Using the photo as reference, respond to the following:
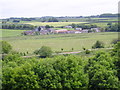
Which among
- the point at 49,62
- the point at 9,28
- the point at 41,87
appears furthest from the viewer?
the point at 9,28

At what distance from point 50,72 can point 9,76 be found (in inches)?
127

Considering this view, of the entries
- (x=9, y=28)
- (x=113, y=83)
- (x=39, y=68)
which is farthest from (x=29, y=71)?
(x=9, y=28)

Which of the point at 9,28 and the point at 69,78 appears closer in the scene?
the point at 69,78

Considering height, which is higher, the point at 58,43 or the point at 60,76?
the point at 58,43

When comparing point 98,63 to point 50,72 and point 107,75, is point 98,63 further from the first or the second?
point 50,72

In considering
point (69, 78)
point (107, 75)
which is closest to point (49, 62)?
point (69, 78)

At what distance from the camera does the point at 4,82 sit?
14805 mm

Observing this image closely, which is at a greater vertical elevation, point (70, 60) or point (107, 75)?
point (70, 60)

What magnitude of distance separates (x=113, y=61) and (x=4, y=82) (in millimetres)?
9095

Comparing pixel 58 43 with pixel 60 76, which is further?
pixel 58 43

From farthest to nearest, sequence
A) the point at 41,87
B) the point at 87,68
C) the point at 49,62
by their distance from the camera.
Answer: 1. the point at 87,68
2. the point at 49,62
3. the point at 41,87

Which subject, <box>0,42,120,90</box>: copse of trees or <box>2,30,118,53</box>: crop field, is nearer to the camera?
<box>0,42,120,90</box>: copse of trees

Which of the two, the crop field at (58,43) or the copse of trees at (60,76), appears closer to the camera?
the copse of trees at (60,76)

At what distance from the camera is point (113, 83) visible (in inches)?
589
